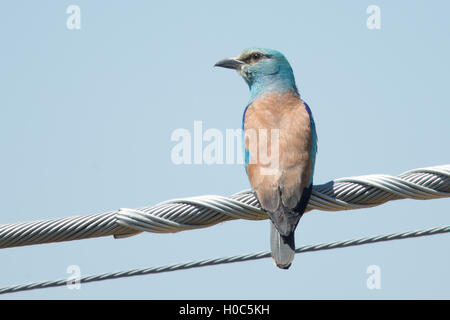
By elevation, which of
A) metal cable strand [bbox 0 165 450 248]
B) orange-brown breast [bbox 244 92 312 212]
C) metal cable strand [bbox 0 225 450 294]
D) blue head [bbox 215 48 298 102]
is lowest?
metal cable strand [bbox 0 225 450 294]

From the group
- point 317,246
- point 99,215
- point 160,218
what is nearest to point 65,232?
point 99,215

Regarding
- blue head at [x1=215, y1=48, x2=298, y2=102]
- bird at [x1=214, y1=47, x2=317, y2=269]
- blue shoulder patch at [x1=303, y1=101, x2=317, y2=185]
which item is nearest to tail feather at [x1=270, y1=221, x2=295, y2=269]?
bird at [x1=214, y1=47, x2=317, y2=269]

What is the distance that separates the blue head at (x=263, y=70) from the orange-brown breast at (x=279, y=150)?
1.02 meters

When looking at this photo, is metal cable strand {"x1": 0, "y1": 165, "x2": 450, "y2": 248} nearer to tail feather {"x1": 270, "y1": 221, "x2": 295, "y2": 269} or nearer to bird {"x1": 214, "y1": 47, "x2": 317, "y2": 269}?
bird {"x1": 214, "y1": 47, "x2": 317, "y2": 269}

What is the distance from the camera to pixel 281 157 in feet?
21.8

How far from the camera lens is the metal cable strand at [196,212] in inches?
200

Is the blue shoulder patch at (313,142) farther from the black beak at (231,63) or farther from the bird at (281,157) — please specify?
the black beak at (231,63)

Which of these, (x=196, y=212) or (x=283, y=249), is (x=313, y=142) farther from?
(x=196, y=212)

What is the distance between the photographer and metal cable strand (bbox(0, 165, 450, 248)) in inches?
200

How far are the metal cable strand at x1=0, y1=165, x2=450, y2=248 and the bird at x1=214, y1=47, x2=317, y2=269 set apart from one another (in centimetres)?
61

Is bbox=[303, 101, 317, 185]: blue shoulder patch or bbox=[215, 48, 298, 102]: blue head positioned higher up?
bbox=[215, 48, 298, 102]: blue head

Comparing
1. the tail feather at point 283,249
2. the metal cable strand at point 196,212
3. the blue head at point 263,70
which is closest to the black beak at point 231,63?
the blue head at point 263,70

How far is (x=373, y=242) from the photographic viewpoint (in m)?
5.33

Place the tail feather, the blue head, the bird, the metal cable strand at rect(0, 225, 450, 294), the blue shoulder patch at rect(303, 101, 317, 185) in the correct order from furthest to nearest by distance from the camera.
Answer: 1. the blue head
2. the blue shoulder patch at rect(303, 101, 317, 185)
3. the tail feather
4. the bird
5. the metal cable strand at rect(0, 225, 450, 294)
